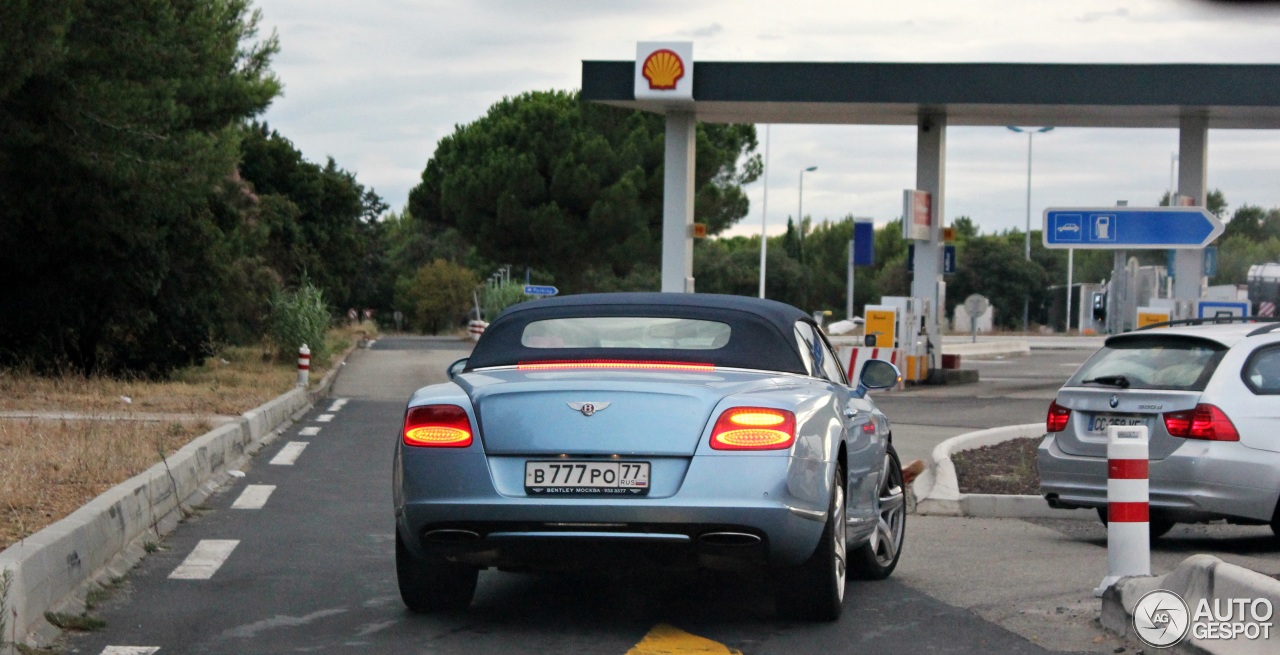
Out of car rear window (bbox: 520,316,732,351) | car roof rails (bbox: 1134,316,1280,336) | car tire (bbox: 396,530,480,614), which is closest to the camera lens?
car tire (bbox: 396,530,480,614)

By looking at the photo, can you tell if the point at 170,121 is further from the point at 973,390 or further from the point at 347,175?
the point at 347,175

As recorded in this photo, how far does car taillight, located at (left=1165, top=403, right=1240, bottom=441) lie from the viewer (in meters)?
9.41

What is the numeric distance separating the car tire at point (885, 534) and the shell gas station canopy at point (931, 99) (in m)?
21.1

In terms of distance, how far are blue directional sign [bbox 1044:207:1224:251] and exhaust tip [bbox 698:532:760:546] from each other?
10111mm

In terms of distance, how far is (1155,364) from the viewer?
1009cm

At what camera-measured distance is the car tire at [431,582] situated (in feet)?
22.4

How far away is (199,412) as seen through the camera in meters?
18.8

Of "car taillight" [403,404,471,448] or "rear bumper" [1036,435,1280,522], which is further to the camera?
"rear bumper" [1036,435,1280,522]

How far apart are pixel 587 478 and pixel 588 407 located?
0.28 metres

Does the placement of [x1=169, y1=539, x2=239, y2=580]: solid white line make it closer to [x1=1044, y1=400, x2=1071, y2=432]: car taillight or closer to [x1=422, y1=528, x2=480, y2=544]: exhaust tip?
[x1=422, y1=528, x2=480, y2=544]: exhaust tip

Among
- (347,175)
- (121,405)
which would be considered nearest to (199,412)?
(121,405)

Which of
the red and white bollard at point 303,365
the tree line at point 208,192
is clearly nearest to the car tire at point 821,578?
the tree line at point 208,192

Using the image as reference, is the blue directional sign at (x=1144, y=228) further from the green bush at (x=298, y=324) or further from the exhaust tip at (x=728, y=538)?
the green bush at (x=298, y=324)

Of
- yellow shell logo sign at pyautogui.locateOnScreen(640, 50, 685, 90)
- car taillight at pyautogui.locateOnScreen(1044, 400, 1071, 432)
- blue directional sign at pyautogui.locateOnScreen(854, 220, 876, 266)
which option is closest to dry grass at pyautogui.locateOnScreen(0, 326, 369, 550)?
car taillight at pyautogui.locateOnScreen(1044, 400, 1071, 432)
